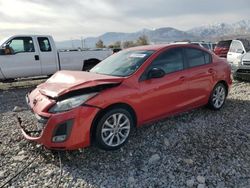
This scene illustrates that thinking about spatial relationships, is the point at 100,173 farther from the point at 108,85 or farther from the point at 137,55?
the point at 137,55

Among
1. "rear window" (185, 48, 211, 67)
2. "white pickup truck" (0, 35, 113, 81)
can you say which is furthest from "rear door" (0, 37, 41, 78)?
"rear window" (185, 48, 211, 67)

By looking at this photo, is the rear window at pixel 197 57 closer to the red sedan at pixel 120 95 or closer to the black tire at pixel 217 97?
the red sedan at pixel 120 95

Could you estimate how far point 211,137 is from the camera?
197 inches

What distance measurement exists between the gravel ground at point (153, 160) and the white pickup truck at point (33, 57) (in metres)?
5.54

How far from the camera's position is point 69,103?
410 centimetres

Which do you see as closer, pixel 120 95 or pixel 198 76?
pixel 120 95

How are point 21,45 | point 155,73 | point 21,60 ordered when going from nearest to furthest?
point 155,73 < point 21,60 < point 21,45

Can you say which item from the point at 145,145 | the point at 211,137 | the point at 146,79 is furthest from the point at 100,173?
the point at 211,137

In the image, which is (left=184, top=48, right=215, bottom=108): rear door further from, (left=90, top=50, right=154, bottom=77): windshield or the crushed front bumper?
the crushed front bumper

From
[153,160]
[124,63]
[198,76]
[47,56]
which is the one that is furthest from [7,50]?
[153,160]

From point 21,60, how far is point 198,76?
7274mm

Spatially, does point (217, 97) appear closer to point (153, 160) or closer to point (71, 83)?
point (153, 160)

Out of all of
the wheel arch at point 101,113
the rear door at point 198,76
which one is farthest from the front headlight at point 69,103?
the rear door at point 198,76

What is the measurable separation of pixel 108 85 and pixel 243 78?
7.37m
